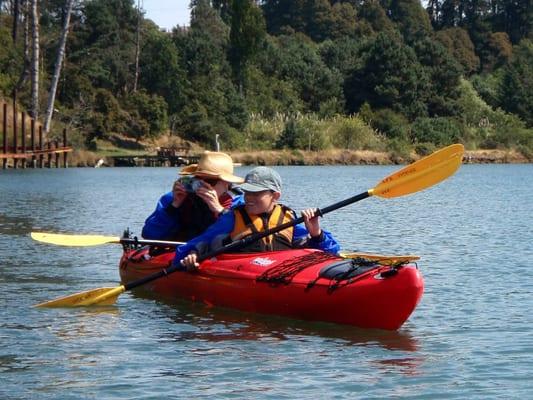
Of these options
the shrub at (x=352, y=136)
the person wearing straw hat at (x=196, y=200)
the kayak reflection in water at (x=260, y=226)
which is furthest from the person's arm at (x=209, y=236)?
the shrub at (x=352, y=136)

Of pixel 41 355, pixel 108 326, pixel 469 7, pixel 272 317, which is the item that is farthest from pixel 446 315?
pixel 469 7

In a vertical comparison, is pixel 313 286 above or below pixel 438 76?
below

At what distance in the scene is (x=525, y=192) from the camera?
34.0m

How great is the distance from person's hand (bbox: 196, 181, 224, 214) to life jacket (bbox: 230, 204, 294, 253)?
78cm

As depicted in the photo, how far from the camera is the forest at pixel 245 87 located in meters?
56.8

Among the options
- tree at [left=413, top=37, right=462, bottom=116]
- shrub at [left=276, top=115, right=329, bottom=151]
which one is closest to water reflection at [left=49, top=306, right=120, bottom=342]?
shrub at [left=276, top=115, right=329, bottom=151]

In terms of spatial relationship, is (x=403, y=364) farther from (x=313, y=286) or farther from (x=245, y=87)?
(x=245, y=87)

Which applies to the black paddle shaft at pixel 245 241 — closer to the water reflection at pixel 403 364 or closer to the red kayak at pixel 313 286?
the red kayak at pixel 313 286

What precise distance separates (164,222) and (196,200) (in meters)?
0.47

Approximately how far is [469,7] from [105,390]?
109m

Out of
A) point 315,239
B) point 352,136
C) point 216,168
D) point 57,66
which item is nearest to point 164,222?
point 216,168

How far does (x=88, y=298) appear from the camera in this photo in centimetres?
1154

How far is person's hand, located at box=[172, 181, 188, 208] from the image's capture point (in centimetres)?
1175

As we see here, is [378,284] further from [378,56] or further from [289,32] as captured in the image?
[289,32]
